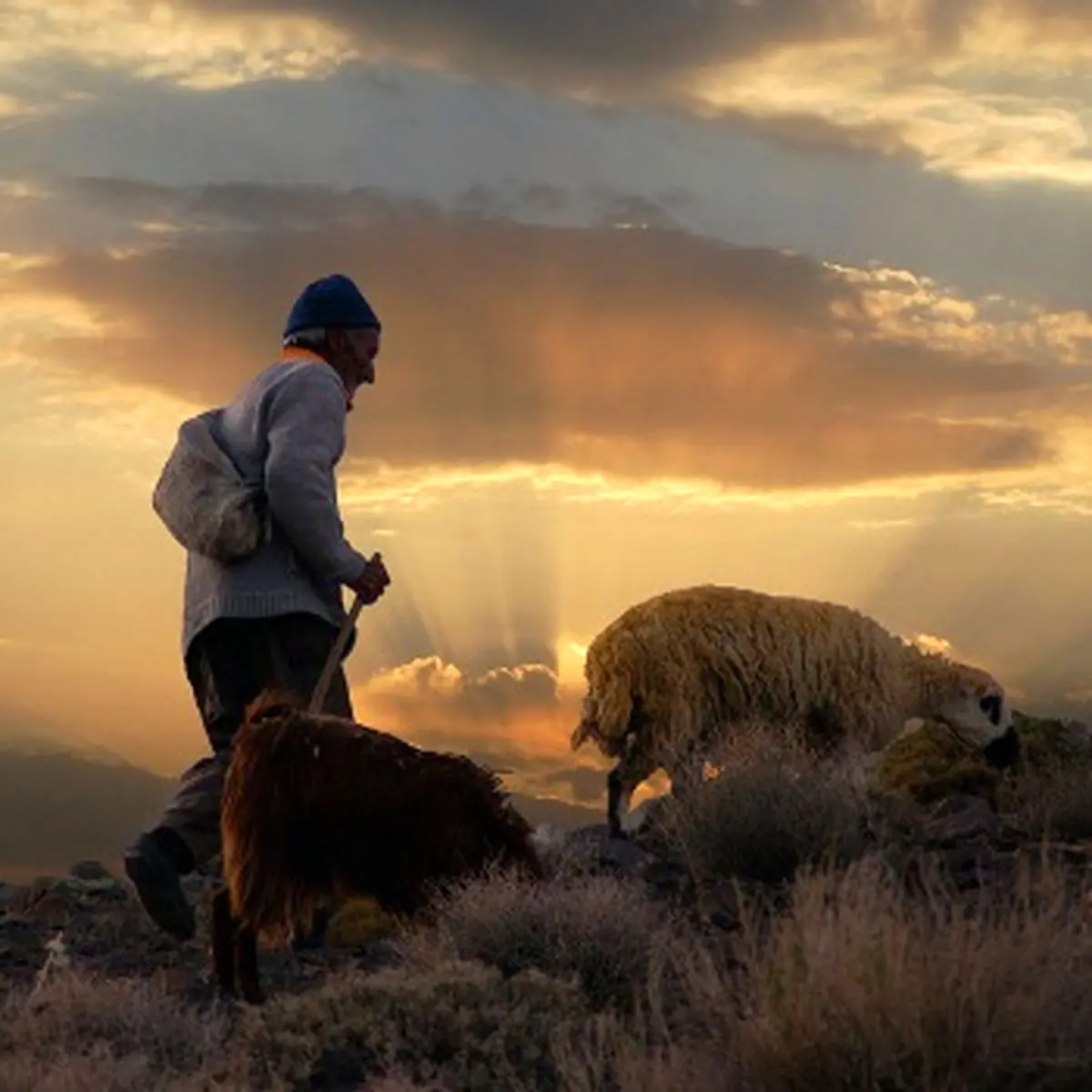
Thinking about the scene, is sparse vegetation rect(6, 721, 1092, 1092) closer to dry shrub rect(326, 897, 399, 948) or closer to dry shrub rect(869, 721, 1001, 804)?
dry shrub rect(326, 897, 399, 948)

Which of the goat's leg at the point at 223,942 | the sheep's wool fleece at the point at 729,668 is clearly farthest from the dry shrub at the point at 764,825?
the sheep's wool fleece at the point at 729,668

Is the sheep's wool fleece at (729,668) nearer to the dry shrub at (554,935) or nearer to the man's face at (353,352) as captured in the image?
the man's face at (353,352)

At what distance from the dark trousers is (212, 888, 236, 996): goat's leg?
0.76m

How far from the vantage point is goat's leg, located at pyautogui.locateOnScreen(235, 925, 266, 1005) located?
8.33 m

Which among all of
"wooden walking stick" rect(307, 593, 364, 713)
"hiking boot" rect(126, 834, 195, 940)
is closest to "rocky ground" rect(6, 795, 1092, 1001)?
"hiking boot" rect(126, 834, 195, 940)

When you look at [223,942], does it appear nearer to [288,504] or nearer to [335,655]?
[335,655]

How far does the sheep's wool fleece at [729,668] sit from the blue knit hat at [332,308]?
563 centimetres

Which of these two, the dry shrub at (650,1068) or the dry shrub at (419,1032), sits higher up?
the dry shrub at (650,1068)

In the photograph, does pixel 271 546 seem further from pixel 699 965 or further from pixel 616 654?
pixel 616 654

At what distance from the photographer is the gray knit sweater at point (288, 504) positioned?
29.4ft

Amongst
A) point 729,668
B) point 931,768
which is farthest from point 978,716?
point 729,668

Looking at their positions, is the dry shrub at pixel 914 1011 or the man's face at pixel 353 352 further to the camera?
the man's face at pixel 353 352

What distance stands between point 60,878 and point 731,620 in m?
4.86

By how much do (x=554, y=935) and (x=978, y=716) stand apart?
9005 mm
